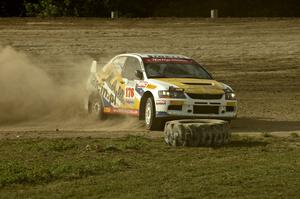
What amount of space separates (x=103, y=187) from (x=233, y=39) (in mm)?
23037

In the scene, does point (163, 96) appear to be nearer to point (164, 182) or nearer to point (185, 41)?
point (164, 182)

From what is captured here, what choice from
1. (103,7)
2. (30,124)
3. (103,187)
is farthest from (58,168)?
(103,7)

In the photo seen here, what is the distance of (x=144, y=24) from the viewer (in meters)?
37.3

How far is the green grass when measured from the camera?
36.6 feet

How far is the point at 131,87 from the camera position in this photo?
62.1ft

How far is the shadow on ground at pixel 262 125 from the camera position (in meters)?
18.9

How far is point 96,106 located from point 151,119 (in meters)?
2.49

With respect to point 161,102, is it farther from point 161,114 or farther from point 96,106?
point 96,106

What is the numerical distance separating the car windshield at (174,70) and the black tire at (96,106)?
4.75 ft

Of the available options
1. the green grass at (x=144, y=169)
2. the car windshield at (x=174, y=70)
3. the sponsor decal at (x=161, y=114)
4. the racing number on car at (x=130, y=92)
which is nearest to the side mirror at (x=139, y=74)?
the car windshield at (x=174, y=70)

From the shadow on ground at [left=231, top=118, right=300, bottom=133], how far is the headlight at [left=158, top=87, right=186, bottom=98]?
1409mm

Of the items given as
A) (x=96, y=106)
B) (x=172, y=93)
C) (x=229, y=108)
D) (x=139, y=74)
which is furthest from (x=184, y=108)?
(x=96, y=106)

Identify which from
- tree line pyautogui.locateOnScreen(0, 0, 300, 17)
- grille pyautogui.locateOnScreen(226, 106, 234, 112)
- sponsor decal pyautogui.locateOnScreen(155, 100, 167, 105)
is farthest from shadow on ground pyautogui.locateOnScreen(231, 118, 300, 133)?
tree line pyautogui.locateOnScreen(0, 0, 300, 17)

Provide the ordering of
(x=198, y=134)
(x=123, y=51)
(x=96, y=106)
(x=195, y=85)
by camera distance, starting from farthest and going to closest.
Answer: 1. (x=123, y=51)
2. (x=96, y=106)
3. (x=195, y=85)
4. (x=198, y=134)
